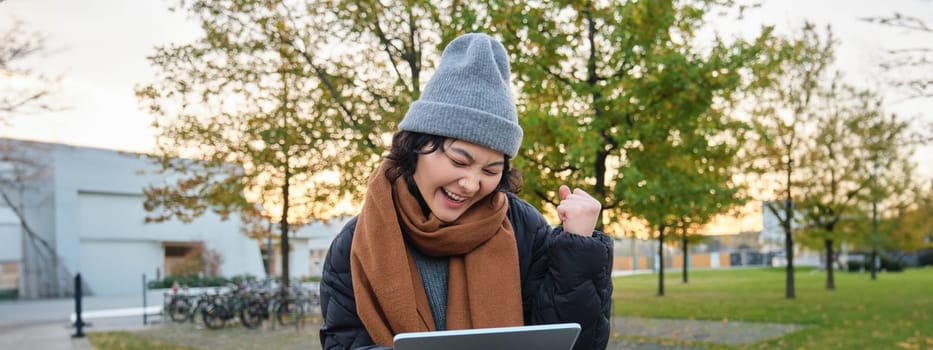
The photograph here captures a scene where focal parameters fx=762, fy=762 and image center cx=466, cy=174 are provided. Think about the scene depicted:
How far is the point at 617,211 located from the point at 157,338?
31.3ft

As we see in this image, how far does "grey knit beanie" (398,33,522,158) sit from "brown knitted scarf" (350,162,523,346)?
0.18 metres

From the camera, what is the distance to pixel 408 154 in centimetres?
198

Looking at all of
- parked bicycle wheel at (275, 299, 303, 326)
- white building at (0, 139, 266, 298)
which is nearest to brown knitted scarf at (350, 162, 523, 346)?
parked bicycle wheel at (275, 299, 303, 326)

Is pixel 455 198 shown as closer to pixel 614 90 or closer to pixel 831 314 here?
pixel 614 90

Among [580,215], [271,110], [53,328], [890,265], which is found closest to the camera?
[580,215]

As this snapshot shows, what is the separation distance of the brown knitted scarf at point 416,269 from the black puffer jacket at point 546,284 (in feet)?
0.22

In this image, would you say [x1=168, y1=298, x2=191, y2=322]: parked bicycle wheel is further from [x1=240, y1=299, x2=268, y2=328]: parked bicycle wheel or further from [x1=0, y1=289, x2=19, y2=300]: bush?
[x1=0, y1=289, x2=19, y2=300]: bush

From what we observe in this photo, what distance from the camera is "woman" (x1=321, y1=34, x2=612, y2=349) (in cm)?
181

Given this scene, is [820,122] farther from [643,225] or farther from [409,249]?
[409,249]

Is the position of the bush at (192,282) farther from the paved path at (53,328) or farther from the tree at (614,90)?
the tree at (614,90)

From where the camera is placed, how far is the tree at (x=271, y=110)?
35.9 feet

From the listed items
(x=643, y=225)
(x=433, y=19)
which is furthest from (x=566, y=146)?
(x=643, y=225)

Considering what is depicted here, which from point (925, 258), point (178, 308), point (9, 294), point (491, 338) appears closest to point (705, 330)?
point (178, 308)

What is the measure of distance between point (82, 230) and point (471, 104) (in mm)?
41531
